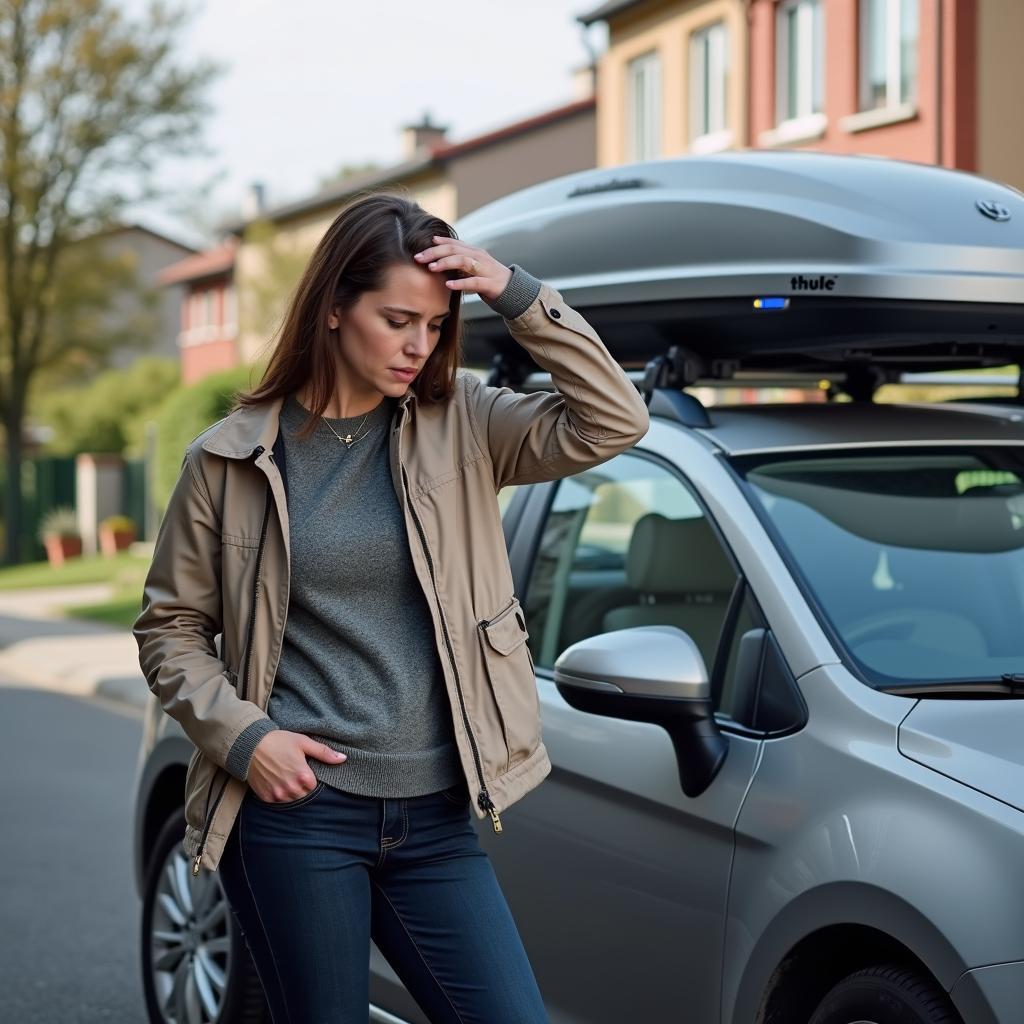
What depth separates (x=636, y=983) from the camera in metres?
3.18

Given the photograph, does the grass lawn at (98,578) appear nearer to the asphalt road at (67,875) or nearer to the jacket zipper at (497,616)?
the asphalt road at (67,875)

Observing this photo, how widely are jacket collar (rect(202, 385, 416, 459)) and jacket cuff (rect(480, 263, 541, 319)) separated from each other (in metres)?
0.20

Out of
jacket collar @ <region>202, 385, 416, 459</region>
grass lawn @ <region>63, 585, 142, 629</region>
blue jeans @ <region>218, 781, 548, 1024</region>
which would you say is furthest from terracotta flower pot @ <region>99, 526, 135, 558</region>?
blue jeans @ <region>218, 781, 548, 1024</region>

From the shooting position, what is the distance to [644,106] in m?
23.9

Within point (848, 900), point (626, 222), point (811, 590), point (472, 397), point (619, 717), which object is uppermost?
point (626, 222)

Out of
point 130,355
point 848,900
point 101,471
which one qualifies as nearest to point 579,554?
point 848,900

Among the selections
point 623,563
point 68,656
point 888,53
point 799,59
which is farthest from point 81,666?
point 623,563

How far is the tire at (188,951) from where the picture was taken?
413 cm

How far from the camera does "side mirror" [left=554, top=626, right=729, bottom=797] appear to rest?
3.05m

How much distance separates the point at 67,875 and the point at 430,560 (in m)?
4.84

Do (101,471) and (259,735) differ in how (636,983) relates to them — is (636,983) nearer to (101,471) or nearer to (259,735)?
(259,735)

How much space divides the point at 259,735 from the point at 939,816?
3.38ft

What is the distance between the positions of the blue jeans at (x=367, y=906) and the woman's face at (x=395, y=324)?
645 mm

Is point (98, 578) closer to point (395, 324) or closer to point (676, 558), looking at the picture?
point (676, 558)
